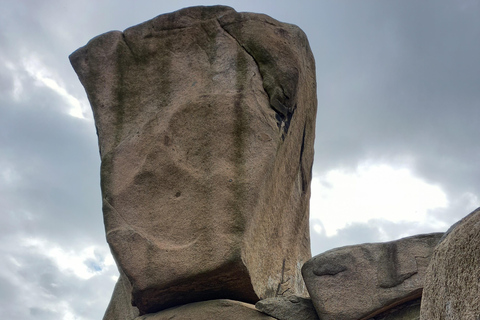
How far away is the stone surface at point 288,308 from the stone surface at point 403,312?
0.34 metres

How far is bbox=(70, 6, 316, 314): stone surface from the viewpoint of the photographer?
3.09 meters

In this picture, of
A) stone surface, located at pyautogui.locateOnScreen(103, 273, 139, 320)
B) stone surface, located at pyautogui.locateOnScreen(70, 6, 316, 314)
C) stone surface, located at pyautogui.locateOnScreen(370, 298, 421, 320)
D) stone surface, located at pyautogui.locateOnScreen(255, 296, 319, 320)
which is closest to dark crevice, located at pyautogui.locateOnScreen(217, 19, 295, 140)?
stone surface, located at pyautogui.locateOnScreen(70, 6, 316, 314)

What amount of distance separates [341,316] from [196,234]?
2.79 feet

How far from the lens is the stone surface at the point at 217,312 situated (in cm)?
303

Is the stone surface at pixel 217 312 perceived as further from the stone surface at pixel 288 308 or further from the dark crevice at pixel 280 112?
the dark crevice at pixel 280 112

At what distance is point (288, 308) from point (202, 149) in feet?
→ 3.19

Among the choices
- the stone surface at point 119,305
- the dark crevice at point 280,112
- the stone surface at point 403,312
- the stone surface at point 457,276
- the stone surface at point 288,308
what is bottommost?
the stone surface at point 457,276

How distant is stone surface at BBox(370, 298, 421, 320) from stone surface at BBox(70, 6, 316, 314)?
2.18ft

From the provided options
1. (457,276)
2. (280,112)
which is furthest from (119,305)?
(457,276)

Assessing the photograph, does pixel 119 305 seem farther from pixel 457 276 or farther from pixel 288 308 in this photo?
pixel 457 276

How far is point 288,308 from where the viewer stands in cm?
316

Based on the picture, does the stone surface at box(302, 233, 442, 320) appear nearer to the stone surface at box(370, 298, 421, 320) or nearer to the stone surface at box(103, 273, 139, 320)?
the stone surface at box(370, 298, 421, 320)

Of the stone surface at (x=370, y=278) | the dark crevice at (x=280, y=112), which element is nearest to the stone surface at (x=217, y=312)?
the stone surface at (x=370, y=278)

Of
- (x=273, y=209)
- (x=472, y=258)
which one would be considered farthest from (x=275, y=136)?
(x=472, y=258)
